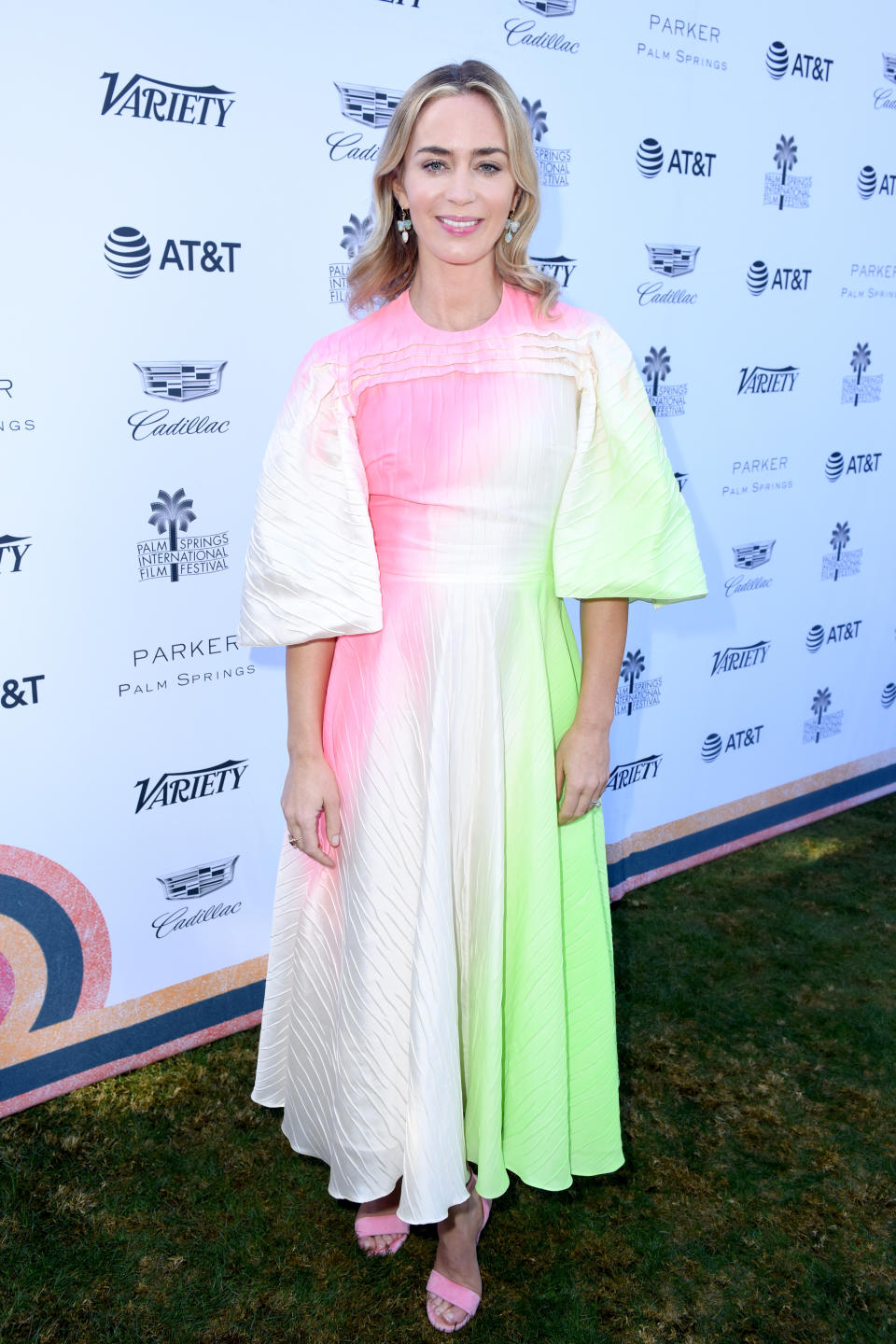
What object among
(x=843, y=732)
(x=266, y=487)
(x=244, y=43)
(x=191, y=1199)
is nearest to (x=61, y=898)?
(x=191, y=1199)

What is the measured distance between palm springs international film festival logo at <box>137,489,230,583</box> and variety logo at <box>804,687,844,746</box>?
266cm

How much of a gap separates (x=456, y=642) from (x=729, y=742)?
253 centimetres

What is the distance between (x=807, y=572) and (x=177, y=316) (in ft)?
8.61

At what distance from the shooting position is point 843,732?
461cm

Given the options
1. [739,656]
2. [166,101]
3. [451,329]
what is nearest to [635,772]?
[739,656]

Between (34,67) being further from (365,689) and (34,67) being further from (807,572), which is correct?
(807,572)

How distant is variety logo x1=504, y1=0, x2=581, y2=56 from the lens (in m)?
2.85

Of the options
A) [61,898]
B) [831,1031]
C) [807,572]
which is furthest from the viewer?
[807,572]

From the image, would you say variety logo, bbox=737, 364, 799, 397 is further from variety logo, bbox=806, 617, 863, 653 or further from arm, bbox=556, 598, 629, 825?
arm, bbox=556, 598, 629, 825

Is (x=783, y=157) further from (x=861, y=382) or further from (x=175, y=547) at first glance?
(x=175, y=547)

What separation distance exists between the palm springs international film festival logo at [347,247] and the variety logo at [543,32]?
65cm

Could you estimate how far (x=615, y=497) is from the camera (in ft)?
6.25

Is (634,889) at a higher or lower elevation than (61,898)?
lower

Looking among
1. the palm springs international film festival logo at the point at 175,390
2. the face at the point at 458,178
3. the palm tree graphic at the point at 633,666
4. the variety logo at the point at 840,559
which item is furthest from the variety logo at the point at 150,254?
the variety logo at the point at 840,559
